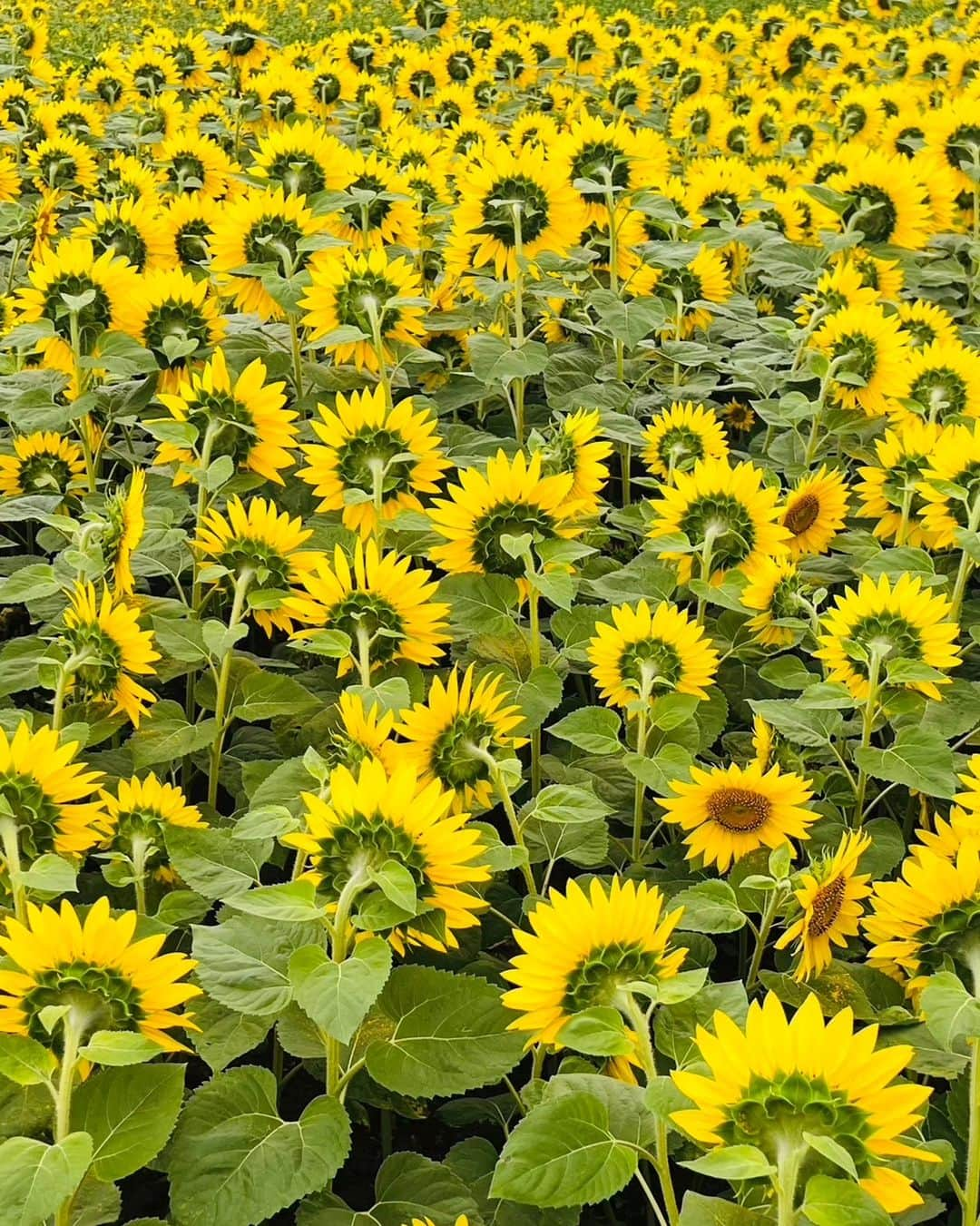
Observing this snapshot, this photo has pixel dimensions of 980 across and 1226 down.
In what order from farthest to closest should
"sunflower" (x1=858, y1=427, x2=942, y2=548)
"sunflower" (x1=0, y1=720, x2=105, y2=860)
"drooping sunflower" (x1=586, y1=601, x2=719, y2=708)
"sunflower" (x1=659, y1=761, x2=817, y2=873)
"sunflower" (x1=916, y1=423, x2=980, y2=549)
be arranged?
"sunflower" (x1=858, y1=427, x2=942, y2=548) < "sunflower" (x1=916, y1=423, x2=980, y2=549) < "drooping sunflower" (x1=586, y1=601, x2=719, y2=708) < "sunflower" (x1=659, y1=761, x2=817, y2=873) < "sunflower" (x1=0, y1=720, x2=105, y2=860)

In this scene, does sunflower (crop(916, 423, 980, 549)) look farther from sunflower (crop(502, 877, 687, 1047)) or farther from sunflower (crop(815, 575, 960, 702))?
sunflower (crop(502, 877, 687, 1047))

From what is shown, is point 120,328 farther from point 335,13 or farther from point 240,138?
point 335,13

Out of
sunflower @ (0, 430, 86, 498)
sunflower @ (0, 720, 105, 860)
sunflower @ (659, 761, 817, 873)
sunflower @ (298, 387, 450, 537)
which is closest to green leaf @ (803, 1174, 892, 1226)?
sunflower @ (659, 761, 817, 873)

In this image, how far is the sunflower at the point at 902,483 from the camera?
175cm

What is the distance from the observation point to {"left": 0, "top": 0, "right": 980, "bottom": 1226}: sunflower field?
91 centimetres

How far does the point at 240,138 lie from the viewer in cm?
353

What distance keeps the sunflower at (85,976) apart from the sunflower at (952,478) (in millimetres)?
1108

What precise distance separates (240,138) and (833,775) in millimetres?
2788

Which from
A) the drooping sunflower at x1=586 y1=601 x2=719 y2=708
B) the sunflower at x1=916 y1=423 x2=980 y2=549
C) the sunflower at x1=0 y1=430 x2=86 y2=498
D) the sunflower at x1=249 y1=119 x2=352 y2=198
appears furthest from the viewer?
the sunflower at x1=249 y1=119 x2=352 y2=198

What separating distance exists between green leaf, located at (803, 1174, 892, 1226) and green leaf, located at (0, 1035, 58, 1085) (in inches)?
20.6

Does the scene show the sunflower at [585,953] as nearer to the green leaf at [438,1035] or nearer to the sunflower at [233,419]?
the green leaf at [438,1035]

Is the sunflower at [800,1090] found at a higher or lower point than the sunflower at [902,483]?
higher

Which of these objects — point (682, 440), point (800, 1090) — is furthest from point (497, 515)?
point (800, 1090)

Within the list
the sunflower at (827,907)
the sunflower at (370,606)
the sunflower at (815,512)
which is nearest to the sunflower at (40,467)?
the sunflower at (370,606)
